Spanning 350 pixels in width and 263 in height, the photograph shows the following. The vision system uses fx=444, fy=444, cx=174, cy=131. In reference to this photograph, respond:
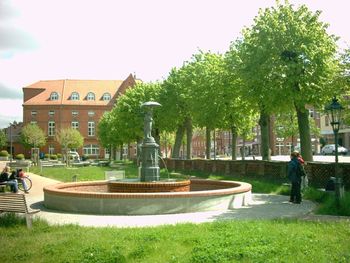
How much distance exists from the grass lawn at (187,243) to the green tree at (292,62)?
48.0 feet

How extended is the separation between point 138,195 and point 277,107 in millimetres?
14205

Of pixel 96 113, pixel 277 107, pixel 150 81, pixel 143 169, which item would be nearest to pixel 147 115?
pixel 143 169

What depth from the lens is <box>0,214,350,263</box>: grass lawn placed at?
7.70 meters

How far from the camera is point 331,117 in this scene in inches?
589

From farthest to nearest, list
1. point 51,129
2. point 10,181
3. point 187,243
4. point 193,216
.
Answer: point 51,129
point 10,181
point 193,216
point 187,243

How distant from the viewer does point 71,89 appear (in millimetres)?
93688

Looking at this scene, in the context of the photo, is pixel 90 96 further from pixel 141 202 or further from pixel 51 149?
pixel 141 202

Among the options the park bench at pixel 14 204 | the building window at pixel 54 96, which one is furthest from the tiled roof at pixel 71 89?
the park bench at pixel 14 204

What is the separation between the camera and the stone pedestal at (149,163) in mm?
16641

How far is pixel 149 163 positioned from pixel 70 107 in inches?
3038

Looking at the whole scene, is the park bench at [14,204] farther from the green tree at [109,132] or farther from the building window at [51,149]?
the building window at [51,149]

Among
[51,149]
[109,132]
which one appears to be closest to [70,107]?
[51,149]

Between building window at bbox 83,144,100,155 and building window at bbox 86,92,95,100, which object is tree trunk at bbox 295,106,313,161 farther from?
building window at bbox 86,92,95,100

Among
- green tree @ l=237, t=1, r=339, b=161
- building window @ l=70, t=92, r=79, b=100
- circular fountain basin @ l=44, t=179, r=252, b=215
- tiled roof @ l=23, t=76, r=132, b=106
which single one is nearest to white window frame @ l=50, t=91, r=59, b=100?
tiled roof @ l=23, t=76, r=132, b=106
